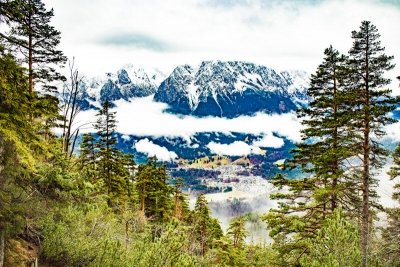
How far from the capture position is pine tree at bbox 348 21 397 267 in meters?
17.2

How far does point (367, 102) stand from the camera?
17.6 m

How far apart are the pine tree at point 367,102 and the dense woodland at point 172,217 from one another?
1.7 inches

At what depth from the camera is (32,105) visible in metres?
11.2

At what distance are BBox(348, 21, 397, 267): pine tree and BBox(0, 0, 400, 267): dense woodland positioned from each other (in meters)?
0.04

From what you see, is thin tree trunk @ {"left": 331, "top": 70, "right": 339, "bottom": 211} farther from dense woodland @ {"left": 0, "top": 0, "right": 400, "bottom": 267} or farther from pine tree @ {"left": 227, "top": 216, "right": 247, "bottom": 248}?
pine tree @ {"left": 227, "top": 216, "right": 247, "bottom": 248}

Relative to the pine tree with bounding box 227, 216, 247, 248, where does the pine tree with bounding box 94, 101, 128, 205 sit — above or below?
above

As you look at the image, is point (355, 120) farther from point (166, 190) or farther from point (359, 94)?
point (166, 190)

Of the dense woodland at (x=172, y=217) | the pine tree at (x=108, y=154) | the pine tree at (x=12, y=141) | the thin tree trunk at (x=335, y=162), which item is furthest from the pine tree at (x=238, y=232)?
the pine tree at (x=12, y=141)

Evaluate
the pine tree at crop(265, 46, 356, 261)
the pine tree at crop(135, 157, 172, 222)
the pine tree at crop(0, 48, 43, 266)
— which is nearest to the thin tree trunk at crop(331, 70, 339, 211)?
the pine tree at crop(265, 46, 356, 261)

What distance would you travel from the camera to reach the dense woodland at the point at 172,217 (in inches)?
431

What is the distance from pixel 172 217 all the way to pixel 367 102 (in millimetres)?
10689

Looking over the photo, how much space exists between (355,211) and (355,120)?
4.10 meters

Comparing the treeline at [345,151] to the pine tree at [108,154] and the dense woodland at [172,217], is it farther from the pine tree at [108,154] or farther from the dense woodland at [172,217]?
the pine tree at [108,154]

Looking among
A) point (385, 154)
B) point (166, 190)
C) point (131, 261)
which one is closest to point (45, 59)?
Answer: point (131, 261)
